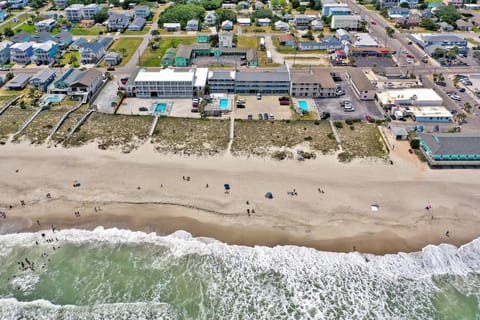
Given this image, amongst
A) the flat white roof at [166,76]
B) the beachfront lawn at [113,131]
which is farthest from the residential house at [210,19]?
the beachfront lawn at [113,131]

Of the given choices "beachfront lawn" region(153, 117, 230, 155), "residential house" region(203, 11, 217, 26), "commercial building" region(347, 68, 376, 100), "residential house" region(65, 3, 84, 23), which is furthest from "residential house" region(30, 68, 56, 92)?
"commercial building" region(347, 68, 376, 100)

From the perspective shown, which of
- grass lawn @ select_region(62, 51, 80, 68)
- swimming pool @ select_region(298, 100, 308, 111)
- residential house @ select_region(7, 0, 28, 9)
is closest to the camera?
swimming pool @ select_region(298, 100, 308, 111)

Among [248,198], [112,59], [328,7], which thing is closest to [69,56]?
[112,59]

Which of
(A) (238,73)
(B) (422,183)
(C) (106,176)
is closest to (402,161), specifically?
(B) (422,183)

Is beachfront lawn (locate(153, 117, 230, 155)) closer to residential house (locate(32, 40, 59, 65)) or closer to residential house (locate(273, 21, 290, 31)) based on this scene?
residential house (locate(32, 40, 59, 65))

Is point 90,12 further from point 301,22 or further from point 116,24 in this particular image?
point 301,22

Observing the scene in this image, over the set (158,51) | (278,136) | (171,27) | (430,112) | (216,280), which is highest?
(171,27)
